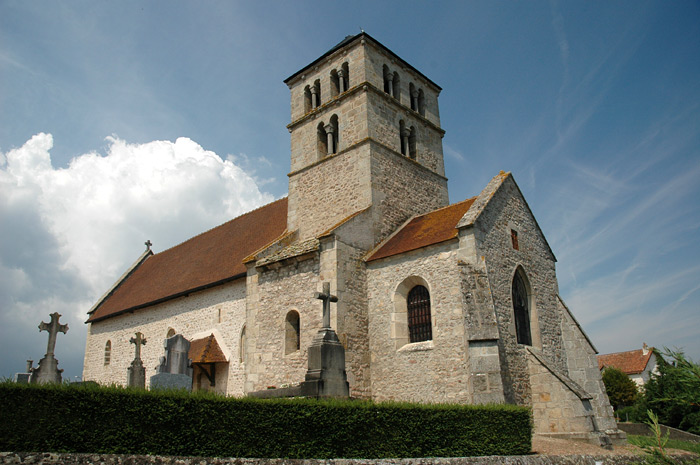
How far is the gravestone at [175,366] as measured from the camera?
464 inches

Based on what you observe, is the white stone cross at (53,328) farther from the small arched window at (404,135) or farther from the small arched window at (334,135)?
the small arched window at (404,135)

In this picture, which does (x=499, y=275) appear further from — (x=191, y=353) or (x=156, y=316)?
(x=156, y=316)

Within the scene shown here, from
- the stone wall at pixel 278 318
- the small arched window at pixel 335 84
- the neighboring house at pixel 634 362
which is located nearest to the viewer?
the stone wall at pixel 278 318

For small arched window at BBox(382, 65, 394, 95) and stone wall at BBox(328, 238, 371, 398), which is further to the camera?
small arched window at BBox(382, 65, 394, 95)

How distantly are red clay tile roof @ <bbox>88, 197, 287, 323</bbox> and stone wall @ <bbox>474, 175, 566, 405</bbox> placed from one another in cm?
908

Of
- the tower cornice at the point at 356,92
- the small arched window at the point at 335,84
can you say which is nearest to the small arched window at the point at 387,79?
the tower cornice at the point at 356,92

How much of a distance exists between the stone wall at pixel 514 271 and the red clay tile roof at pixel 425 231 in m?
1.01

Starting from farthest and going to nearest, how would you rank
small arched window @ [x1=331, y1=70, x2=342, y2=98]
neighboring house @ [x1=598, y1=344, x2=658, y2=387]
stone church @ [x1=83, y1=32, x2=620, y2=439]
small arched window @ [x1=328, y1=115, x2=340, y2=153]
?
neighboring house @ [x1=598, y1=344, x2=658, y2=387] < small arched window @ [x1=331, y1=70, x2=342, y2=98] < small arched window @ [x1=328, y1=115, x2=340, y2=153] < stone church @ [x1=83, y1=32, x2=620, y2=439]

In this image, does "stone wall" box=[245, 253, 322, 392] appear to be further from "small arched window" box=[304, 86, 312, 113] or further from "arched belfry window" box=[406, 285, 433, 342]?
"small arched window" box=[304, 86, 312, 113]

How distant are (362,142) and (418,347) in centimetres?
774

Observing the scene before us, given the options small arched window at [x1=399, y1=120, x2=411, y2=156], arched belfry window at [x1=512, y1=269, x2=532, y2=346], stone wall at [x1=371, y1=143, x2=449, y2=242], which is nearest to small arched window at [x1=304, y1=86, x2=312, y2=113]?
small arched window at [x1=399, y1=120, x2=411, y2=156]

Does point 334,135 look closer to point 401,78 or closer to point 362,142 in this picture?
point 362,142

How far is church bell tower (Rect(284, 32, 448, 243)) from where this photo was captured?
17984 millimetres

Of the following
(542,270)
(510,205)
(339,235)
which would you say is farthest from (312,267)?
(542,270)
